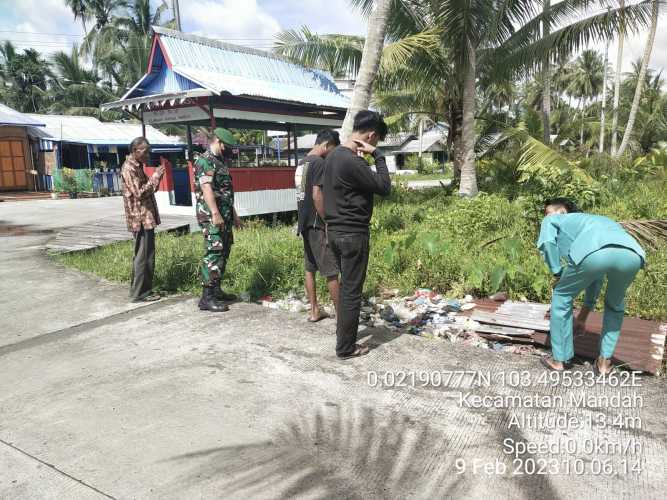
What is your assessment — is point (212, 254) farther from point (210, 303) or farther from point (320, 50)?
point (320, 50)

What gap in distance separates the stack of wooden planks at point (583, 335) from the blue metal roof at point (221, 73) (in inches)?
309

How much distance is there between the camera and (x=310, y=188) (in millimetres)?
4449

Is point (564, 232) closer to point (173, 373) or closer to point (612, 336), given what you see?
point (612, 336)

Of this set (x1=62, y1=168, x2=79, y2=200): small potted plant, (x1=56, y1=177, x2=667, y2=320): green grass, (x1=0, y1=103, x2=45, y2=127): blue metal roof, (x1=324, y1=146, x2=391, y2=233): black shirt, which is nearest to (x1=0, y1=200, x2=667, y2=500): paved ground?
(x1=324, y1=146, x2=391, y2=233): black shirt

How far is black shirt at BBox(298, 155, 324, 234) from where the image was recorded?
439 cm

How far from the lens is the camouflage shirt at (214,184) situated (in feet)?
16.5

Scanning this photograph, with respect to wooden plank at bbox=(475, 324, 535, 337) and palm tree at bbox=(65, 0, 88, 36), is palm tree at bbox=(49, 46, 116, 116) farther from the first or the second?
wooden plank at bbox=(475, 324, 535, 337)

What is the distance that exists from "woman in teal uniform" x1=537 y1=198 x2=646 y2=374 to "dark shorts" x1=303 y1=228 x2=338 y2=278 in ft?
5.50

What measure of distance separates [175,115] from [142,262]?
747 cm

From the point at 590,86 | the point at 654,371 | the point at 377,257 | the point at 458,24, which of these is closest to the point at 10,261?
the point at 377,257

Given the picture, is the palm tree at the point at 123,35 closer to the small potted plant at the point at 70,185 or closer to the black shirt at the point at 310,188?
the small potted plant at the point at 70,185

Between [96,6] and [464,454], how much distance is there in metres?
44.0

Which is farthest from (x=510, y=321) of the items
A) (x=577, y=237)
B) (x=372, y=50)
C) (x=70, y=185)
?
(x=70, y=185)

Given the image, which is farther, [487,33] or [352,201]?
[487,33]
